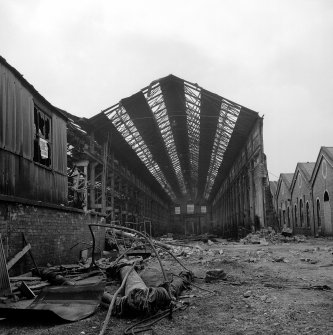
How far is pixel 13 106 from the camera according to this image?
8.88m

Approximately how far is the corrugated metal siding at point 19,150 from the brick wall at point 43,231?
1.73 feet

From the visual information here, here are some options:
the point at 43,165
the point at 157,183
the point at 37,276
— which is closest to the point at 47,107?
the point at 43,165

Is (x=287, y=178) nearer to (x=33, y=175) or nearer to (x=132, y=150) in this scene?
(x=132, y=150)

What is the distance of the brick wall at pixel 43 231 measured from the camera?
774 centimetres

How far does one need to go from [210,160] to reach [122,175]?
1112 cm

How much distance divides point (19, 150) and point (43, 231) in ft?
6.75

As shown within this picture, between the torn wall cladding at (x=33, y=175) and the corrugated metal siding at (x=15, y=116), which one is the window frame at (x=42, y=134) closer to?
the torn wall cladding at (x=33, y=175)

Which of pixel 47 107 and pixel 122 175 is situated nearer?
pixel 47 107

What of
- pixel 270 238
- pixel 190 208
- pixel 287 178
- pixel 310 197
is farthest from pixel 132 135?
pixel 190 208

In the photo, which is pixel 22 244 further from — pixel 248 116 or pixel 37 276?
pixel 248 116

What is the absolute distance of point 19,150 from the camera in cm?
894

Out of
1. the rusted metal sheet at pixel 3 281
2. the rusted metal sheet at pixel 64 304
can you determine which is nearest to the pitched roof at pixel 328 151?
the rusted metal sheet at pixel 64 304

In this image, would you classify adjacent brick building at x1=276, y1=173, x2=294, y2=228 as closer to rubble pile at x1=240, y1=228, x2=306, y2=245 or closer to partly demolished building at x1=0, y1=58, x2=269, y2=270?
partly demolished building at x1=0, y1=58, x2=269, y2=270

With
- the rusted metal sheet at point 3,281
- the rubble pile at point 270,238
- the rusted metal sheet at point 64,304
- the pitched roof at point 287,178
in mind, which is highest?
the pitched roof at point 287,178
